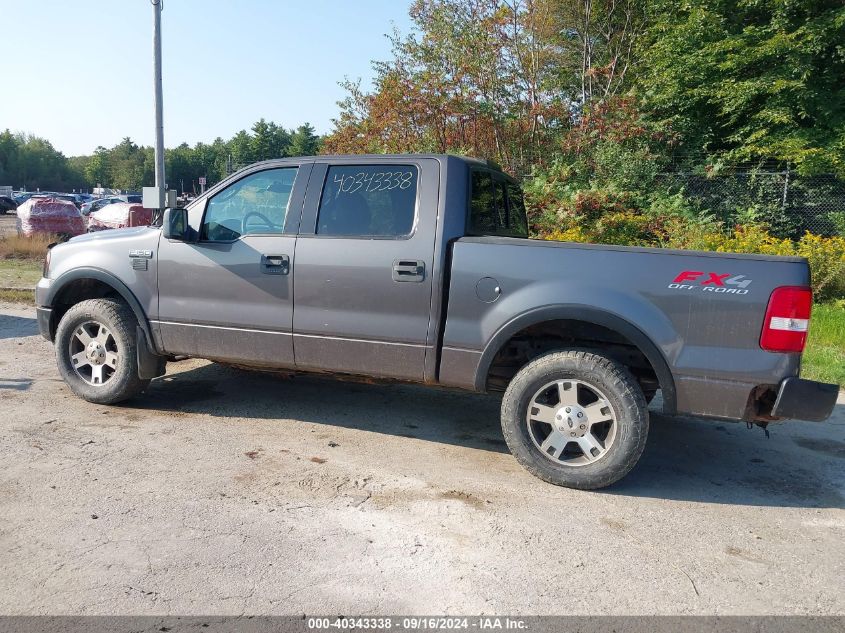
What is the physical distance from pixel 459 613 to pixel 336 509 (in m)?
1.13

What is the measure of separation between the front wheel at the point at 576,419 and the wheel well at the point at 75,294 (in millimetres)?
3447

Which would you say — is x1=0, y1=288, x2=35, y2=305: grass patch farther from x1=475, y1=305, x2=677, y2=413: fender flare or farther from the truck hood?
x1=475, y1=305, x2=677, y2=413: fender flare

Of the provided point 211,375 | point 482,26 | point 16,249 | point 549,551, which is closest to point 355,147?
point 482,26

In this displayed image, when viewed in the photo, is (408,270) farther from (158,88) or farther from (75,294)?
(158,88)

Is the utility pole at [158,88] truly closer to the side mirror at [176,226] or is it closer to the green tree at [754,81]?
the side mirror at [176,226]

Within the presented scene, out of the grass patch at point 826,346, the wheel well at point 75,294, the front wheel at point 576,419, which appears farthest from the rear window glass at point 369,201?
the grass patch at point 826,346

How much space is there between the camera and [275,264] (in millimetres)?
4781

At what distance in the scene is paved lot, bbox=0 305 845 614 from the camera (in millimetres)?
2961

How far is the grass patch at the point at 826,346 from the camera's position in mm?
6777

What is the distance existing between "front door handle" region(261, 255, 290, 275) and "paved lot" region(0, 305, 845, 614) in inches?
47.2

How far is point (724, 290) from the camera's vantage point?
148 inches

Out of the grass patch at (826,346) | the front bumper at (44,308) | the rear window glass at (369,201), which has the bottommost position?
the grass patch at (826,346)

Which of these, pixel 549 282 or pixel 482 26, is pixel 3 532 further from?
pixel 482 26

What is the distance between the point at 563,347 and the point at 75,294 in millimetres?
4131
